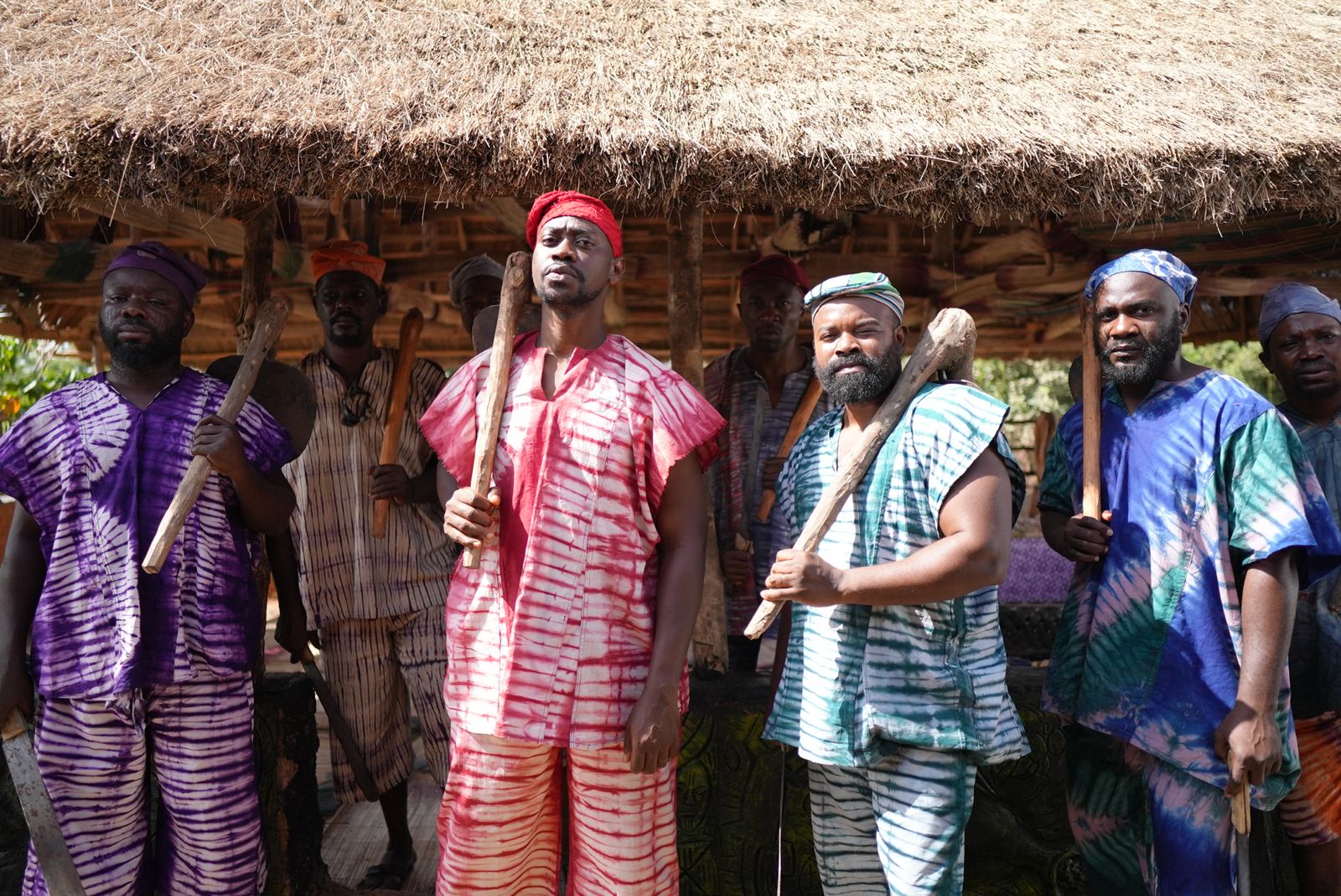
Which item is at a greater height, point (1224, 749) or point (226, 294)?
point (226, 294)

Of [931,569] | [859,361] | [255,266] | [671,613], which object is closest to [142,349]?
[255,266]

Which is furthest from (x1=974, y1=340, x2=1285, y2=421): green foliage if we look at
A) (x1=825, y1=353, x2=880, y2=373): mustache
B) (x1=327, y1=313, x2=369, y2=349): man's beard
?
(x1=825, y1=353, x2=880, y2=373): mustache

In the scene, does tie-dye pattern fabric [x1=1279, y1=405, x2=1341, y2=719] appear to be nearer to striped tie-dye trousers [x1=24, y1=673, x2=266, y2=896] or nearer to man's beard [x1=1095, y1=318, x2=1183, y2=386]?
man's beard [x1=1095, y1=318, x2=1183, y2=386]

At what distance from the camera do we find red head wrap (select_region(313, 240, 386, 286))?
3.35 meters

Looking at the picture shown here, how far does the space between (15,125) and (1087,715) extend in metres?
3.42

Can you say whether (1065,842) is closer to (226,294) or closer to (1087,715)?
(1087,715)

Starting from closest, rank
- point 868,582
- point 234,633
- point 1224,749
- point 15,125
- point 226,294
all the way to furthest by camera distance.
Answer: point 868,582 → point 1224,749 → point 234,633 → point 15,125 → point 226,294

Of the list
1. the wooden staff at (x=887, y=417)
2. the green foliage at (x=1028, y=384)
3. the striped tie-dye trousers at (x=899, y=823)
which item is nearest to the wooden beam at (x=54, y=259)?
the wooden staff at (x=887, y=417)

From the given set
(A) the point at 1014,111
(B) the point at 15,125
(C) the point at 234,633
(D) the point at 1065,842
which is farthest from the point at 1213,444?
(B) the point at 15,125

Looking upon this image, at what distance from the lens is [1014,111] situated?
10.8 feet

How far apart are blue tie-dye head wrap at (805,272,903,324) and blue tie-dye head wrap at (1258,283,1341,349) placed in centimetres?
137

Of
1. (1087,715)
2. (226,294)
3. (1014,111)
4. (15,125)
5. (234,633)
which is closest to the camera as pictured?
(1087,715)

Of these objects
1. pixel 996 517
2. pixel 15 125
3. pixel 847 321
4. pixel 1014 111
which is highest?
pixel 1014 111

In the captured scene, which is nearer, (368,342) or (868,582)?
(868,582)
